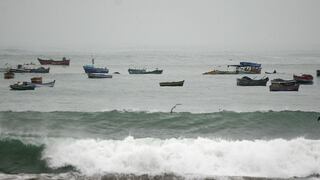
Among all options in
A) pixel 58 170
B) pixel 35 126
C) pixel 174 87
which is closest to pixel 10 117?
pixel 35 126

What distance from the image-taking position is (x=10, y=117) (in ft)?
71.2

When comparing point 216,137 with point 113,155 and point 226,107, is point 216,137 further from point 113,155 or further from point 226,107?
point 226,107

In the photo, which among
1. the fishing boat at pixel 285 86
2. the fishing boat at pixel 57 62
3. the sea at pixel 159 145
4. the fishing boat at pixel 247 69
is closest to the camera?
the sea at pixel 159 145

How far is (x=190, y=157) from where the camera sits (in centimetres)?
1416

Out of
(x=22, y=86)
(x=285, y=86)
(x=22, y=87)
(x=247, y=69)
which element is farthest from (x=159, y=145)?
(x=247, y=69)

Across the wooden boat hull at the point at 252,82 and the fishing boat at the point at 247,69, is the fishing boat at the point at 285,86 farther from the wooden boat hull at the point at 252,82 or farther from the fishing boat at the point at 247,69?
the fishing boat at the point at 247,69

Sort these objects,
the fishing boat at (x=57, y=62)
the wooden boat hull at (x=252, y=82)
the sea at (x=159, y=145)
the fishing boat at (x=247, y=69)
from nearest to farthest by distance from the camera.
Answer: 1. the sea at (x=159, y=145)
2. the wooden boat hull at (x=252, y=82)
3. the fishing boat at (x=247, y=69)
4. the fishing boat at (x=57, y=62)

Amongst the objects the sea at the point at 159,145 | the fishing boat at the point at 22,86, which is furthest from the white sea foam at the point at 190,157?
the fishing boat at the point at 22,86

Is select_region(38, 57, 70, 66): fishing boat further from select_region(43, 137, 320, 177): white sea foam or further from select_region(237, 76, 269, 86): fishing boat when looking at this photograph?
select_region(43, 137, 320, 177): white sea foam

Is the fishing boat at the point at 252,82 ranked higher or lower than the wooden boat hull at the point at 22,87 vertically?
higher

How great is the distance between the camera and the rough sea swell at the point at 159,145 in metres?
13.5

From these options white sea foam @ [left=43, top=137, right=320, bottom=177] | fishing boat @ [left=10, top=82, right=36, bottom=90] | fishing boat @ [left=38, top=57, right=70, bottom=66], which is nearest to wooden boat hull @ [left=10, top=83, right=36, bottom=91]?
fishing boat @ [left=10, top=82, right=36, bottom=90]

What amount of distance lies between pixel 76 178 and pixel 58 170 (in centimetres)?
287

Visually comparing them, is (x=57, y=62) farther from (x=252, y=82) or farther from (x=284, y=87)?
(x=284, y=87)
